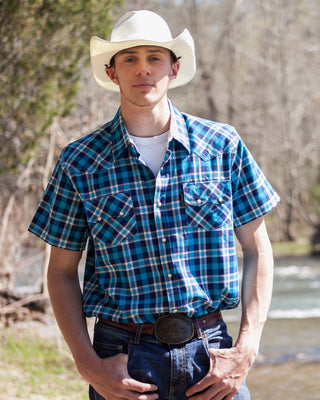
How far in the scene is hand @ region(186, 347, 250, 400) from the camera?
206 centimetres

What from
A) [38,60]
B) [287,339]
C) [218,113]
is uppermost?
[218,113]

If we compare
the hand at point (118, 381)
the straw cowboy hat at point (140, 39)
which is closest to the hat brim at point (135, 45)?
the straw cowboy hat at point (140, 39)

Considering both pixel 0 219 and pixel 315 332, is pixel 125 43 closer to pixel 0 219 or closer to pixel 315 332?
pixel 0 219

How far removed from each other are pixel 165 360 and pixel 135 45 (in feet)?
3.32

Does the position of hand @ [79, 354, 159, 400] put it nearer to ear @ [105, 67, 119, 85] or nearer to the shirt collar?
the shirt collar

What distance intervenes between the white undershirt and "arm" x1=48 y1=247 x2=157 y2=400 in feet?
1.31

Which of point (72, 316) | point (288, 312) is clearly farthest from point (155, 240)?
point (288, 312)

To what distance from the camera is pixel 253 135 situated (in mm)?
23172

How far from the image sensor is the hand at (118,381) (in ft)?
6.73

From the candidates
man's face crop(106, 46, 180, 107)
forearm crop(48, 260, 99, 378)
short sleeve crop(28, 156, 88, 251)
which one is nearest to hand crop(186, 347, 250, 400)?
forearm crop(48, 260, 99, 378)

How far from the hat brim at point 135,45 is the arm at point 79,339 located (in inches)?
27.0

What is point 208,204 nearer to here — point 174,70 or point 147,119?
point 147,119

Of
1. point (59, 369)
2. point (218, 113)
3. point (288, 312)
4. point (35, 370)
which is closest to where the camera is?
point (35, 370)

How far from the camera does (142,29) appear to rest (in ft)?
7.16
